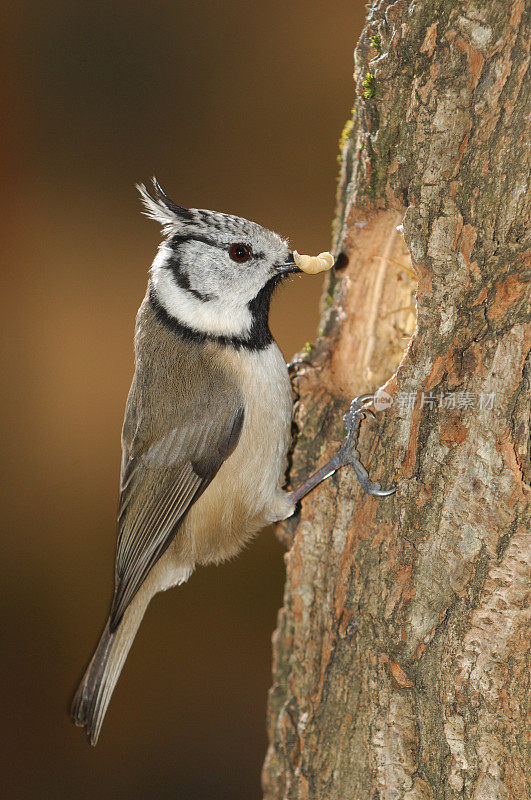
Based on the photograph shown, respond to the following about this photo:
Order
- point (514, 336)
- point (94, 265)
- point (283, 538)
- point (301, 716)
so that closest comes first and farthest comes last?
point (514, 336)
point (301, 716)
point (283, 538)
point (94, 265)

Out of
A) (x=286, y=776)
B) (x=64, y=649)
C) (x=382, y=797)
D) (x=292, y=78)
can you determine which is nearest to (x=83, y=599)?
(x=64, y=649)

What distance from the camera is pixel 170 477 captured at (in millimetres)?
1580

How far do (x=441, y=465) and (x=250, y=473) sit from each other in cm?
52

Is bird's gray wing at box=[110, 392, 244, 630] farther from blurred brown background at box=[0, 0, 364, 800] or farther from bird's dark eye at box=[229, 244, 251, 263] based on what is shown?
blurred brown background at box=[0, 0, 364, 800]

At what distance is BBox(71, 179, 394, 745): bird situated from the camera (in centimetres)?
156

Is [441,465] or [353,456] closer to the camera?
Answer: [441,465]

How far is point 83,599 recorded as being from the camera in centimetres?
311

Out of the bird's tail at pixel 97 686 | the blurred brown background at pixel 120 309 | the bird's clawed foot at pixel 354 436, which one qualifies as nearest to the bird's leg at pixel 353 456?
the bird's clawed foot at pixel 354 436

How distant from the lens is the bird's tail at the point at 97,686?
1.62 m

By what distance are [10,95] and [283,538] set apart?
2.10 metres

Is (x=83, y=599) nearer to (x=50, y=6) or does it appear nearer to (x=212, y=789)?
(x=212, y=789)

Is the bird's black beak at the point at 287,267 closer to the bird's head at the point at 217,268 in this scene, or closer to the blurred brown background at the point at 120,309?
the bird's head at the point at 217,268

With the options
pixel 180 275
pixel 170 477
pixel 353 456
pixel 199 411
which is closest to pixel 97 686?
pixel 170 477

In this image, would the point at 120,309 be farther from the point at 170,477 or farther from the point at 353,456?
the point at 353,456
